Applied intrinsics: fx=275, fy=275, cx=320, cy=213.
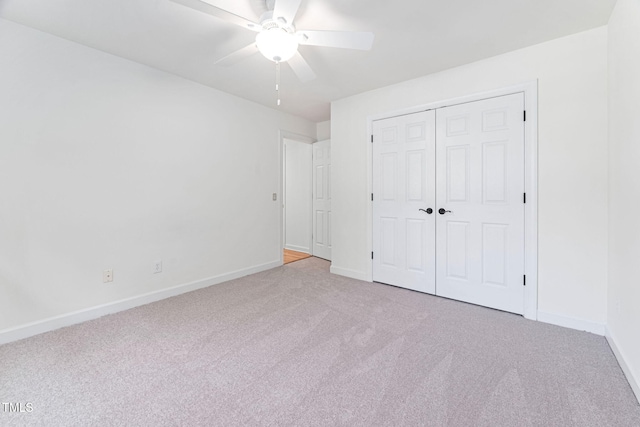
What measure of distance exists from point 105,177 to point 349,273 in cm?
287

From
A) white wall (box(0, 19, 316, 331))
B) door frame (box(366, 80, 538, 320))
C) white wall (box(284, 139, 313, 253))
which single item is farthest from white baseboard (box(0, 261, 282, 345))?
door frame (box(366, 80, 538, 320))

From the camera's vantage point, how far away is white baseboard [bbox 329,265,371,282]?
3.54 metres

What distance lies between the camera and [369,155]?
3.42 metres

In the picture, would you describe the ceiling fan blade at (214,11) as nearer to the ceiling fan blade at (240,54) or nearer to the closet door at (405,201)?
the ceiling fan blade at (240,54)

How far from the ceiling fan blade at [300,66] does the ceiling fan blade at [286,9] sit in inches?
12.1

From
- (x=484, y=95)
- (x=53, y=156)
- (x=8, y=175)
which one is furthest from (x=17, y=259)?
(x=484, y=95)

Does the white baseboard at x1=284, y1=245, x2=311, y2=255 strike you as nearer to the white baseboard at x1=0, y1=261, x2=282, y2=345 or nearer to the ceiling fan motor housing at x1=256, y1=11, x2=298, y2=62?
the white baseboard at x1=0, y1=261, x2=282, y2=345

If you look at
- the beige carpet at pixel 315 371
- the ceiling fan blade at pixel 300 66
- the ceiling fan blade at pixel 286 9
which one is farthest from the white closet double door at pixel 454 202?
the ceiling fan blade at pixel 286 9

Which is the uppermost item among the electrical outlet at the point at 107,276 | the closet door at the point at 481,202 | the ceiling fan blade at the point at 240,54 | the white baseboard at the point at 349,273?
the ceiling fan blade at the point at 240,54

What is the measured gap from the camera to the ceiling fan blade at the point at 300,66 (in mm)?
2039

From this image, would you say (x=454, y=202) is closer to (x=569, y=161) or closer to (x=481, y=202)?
(x=481, y=202)

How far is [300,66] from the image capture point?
2.13 m

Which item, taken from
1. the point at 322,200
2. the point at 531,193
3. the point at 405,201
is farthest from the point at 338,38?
the point at 322,200

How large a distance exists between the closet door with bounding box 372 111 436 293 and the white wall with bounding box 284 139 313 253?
6.17 ft
